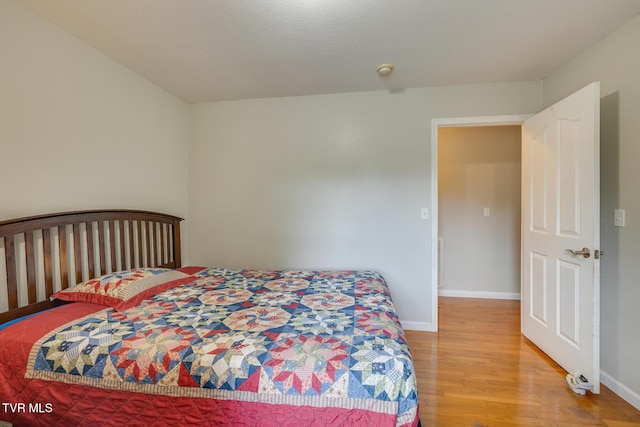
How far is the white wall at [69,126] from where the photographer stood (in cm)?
154

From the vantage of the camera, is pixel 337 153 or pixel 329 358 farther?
pixel 337 153

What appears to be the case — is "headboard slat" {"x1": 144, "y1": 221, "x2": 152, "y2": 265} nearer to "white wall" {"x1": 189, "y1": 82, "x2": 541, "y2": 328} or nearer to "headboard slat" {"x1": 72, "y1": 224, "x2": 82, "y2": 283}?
"headboard slat" {"x1": 72, "y1": 224, "x2": 82, "y2": 283}

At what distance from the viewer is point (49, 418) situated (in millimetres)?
1173

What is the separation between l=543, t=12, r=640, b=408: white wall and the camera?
1707mm

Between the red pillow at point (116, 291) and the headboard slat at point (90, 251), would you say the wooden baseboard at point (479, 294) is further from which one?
the headboard slat at point (90, 251)

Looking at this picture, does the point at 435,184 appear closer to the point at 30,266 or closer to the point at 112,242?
the point at 112,242

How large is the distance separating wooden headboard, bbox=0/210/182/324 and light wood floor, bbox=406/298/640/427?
7.83 feet

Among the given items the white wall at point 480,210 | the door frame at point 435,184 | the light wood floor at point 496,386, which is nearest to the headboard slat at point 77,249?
the light wood floor at point 496,386

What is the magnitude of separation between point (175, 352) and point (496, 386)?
6.65ft

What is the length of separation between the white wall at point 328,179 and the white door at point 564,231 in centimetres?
66

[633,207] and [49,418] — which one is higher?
[633,207]

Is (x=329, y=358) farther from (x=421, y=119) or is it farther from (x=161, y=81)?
(x=161, y=81)

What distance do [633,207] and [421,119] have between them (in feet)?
5.46

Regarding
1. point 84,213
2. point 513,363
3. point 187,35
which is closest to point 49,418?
point 84,213
